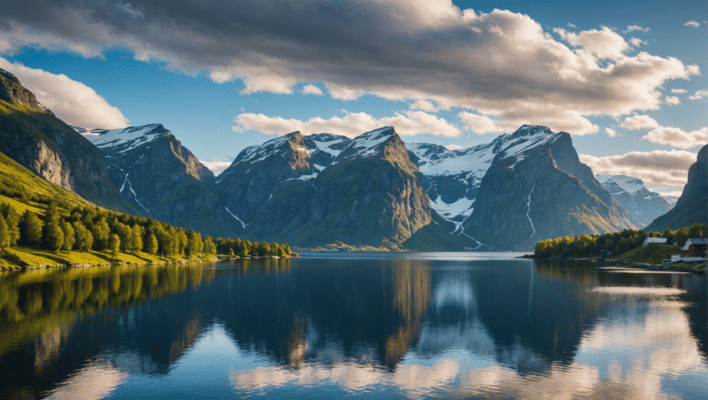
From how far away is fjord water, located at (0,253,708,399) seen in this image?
41531 millimetres

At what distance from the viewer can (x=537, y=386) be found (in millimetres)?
42250

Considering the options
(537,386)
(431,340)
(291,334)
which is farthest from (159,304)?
(537,386)

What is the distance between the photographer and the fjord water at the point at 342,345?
4153 centimetres

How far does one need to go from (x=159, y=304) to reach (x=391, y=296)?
147 ft

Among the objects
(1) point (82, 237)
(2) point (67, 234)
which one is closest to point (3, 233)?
(2) point (67, 234)

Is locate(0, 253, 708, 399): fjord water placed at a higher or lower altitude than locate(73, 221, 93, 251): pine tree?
lower

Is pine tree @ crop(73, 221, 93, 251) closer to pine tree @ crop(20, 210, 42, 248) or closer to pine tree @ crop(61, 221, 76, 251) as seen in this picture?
pine tree @ crop(61, 221, 76, 251)

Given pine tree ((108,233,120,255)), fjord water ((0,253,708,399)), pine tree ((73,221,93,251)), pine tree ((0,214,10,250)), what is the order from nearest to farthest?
1. fjord water ((0,253,708,399))
2. pine tree ((0,214,10,250))
3. pine tree ((73,221,93,251))
4. pine tree ((108,233,120,255))

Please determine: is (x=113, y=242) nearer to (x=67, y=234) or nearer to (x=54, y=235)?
(x=67, y=234)

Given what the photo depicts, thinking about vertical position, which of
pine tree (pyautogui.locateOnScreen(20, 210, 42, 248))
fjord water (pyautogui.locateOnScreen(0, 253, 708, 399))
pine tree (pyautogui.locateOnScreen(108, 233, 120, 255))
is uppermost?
pine tree (pyautogui.locateOnScreen(20, 210, 42, 248))

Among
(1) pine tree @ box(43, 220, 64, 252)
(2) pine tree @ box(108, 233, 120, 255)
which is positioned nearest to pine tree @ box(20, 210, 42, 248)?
(1) pine tree @ box(43, 220, 64, 252)

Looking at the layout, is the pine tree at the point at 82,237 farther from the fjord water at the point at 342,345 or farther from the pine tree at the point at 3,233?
the fjord water at the point at 342,345

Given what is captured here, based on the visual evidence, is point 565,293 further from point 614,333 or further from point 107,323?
point 107,323

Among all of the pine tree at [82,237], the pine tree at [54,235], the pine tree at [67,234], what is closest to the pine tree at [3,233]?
the pine tree at [54,235]
